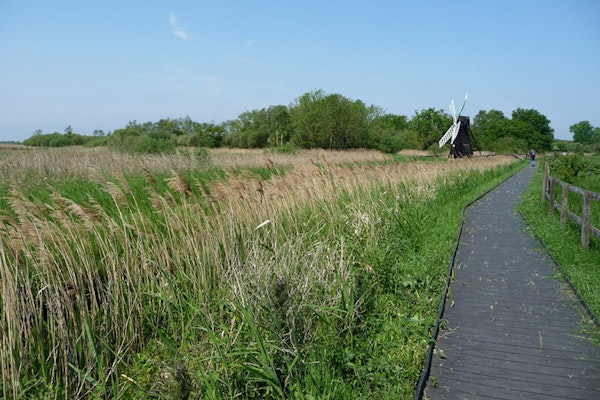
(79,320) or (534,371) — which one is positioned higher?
(79,320)

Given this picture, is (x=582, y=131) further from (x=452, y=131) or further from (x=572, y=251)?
(x=572, y=251)

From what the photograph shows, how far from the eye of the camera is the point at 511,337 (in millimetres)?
4613

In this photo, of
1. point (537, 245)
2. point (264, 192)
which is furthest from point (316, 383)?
point (537, 245)

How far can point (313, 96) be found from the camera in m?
50.6

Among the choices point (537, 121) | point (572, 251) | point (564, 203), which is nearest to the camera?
point (572, 251)

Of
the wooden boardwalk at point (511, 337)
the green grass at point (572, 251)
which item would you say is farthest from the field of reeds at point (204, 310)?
the green grass at point (572, 251)

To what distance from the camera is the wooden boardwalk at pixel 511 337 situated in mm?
3709

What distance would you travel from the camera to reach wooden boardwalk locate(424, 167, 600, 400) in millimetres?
3709

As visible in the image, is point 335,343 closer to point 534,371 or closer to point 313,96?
point 534,371

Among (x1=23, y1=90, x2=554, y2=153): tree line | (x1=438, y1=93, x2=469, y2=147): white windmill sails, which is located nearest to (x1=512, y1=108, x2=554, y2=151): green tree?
(x1=23, y1=90, x2=554, y2=153): tree line

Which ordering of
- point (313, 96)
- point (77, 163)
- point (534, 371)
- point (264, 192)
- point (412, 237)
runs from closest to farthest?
point (534, 371) < point (264, 192) < point (412, 237) < point (77, 163) < point (313, 96)

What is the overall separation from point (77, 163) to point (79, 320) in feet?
37.4

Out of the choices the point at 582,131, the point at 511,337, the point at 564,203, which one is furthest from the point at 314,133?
the point at 582,131

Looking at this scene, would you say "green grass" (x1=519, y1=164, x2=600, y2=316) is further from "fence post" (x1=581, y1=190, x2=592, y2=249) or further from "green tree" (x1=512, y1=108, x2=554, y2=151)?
"green tree" (x1=512, y1=108, x2=554, y2=151)
